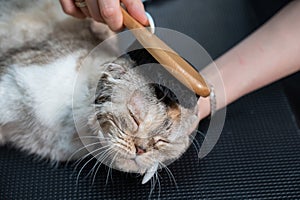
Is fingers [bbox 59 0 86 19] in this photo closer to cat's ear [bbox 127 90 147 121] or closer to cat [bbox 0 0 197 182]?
cat [bbox 0 0 197 182]

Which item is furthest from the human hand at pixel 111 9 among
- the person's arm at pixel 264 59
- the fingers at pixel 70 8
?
the person's arm at pixel 264 59

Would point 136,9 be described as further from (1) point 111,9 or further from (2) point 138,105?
(2) point 138,105

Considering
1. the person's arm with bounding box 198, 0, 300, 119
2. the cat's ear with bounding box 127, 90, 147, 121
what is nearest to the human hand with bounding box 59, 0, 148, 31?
the cat's ear with bounding box 127, 90, 147, 121

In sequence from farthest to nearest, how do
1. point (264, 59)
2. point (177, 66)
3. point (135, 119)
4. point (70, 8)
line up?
point (264, 59) → point (70, 8) → point (135, 119) → point (177, 66)

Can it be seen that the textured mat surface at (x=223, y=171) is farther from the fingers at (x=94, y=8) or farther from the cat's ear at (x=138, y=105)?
the fingers at (x=94, y=8)

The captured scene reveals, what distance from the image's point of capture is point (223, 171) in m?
1.04

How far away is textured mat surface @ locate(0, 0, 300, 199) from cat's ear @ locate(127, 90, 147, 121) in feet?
0.60

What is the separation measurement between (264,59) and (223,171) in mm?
307

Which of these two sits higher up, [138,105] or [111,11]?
[111,11]

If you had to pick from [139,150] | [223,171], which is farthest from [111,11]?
[223,171]

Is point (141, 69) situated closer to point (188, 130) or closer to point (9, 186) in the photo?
point (188, 130)

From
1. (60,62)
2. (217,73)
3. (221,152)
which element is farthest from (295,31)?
(60,62)

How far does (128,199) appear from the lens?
3.16 ft

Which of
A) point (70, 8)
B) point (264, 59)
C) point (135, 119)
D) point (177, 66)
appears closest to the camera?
point (177, 66)
